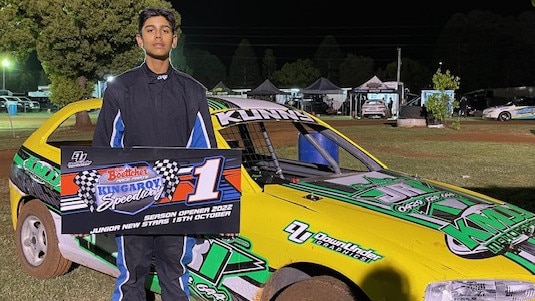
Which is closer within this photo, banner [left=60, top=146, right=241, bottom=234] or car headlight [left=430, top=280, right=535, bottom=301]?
car headlight [left=430, top=280, right=535, bottom=301]

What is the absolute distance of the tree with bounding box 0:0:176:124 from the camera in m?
25.9

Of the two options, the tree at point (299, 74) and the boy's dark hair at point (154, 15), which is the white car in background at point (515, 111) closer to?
the boy's dark hair at point (154, 15)

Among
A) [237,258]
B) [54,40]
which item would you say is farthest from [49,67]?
[237,258]

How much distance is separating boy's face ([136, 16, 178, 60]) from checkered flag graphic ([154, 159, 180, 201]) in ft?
1.81

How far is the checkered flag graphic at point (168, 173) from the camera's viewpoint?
8.58ft

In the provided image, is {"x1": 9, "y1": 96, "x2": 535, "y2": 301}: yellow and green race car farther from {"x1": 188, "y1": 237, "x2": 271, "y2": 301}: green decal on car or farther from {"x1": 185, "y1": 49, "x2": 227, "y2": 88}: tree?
{"x1": 185, "y1": 49, "x2": 227, "y2": 88}: tree

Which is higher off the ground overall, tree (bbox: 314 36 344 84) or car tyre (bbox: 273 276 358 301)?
tree (bbox: 314 36 344 84)

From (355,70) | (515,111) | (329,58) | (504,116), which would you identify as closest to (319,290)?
(504,116)

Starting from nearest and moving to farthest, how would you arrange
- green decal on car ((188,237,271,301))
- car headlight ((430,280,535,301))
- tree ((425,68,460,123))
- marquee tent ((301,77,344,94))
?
car headlight ((430,280,535,301)), green decal on car ((188,237,271,301)), tree ((425,68,460,123)), marquee tent ((301,77,344,94))

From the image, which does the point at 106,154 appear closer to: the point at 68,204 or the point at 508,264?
the point at 68,204

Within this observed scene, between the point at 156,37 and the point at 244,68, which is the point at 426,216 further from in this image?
the point at 244,68

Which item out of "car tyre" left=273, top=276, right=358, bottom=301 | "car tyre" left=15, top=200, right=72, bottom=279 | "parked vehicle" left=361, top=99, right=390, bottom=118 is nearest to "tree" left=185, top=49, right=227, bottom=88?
"parked vehicle" left=361, top=99, right=390, bottom=118

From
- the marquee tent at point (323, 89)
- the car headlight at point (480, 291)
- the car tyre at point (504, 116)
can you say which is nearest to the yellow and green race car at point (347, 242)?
the car headlight at point (480, 291)

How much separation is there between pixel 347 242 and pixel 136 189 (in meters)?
1.03
